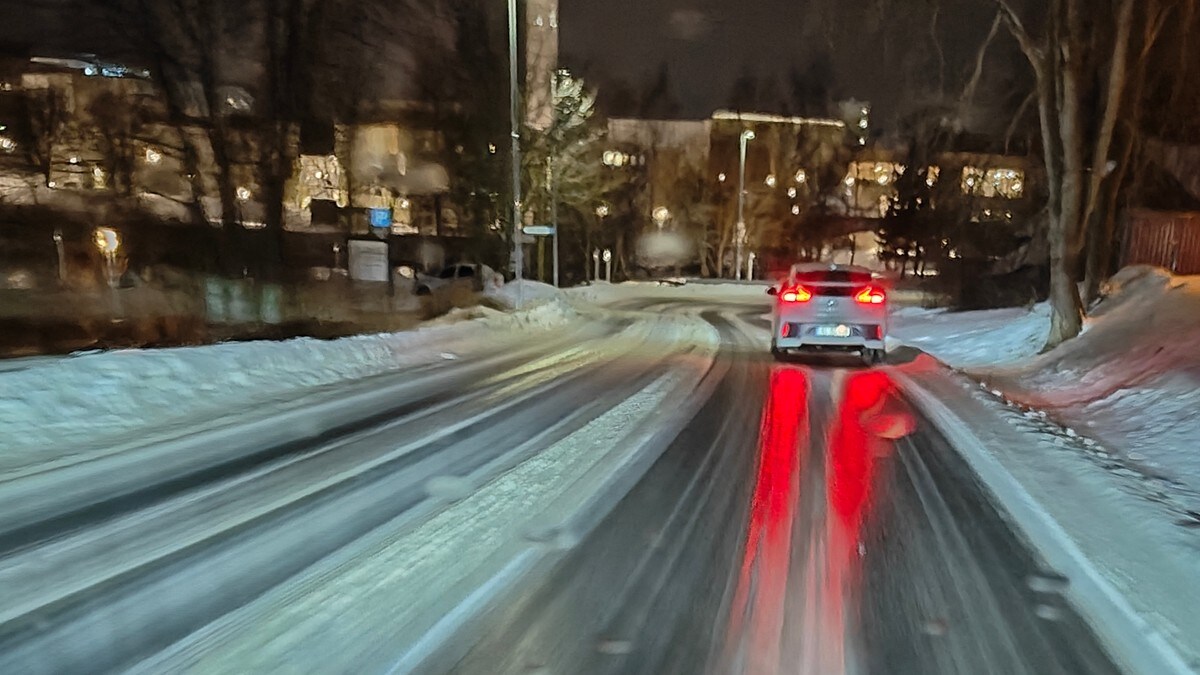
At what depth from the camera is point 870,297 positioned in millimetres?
Answer: 15328

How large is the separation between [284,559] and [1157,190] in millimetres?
30716

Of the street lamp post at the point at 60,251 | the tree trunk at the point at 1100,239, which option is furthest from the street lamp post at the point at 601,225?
the tree trunk at the point at 1100,239

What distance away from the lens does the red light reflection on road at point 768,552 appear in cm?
429

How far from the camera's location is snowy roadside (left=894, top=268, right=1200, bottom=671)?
496 cm

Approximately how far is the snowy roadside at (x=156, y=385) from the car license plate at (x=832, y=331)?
6.91m

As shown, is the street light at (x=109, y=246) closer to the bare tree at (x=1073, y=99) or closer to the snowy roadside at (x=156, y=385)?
the snowy roadside at (x=156, y=385)

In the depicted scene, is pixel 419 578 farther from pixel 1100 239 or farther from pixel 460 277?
pixel 460 277

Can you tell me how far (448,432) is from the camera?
30.2ft

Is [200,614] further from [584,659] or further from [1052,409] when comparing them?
[1052,409]

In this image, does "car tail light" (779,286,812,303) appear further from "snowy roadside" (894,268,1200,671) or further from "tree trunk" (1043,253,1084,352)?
"tree trunk" (1043,253,1084,352)

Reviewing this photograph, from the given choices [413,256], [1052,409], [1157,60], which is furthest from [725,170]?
[1052,409]

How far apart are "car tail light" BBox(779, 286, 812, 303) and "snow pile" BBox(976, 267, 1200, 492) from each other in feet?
10.8

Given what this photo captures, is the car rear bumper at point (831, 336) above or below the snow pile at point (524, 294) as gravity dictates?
above

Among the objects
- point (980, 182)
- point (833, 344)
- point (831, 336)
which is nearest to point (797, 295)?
point (831, 336)
